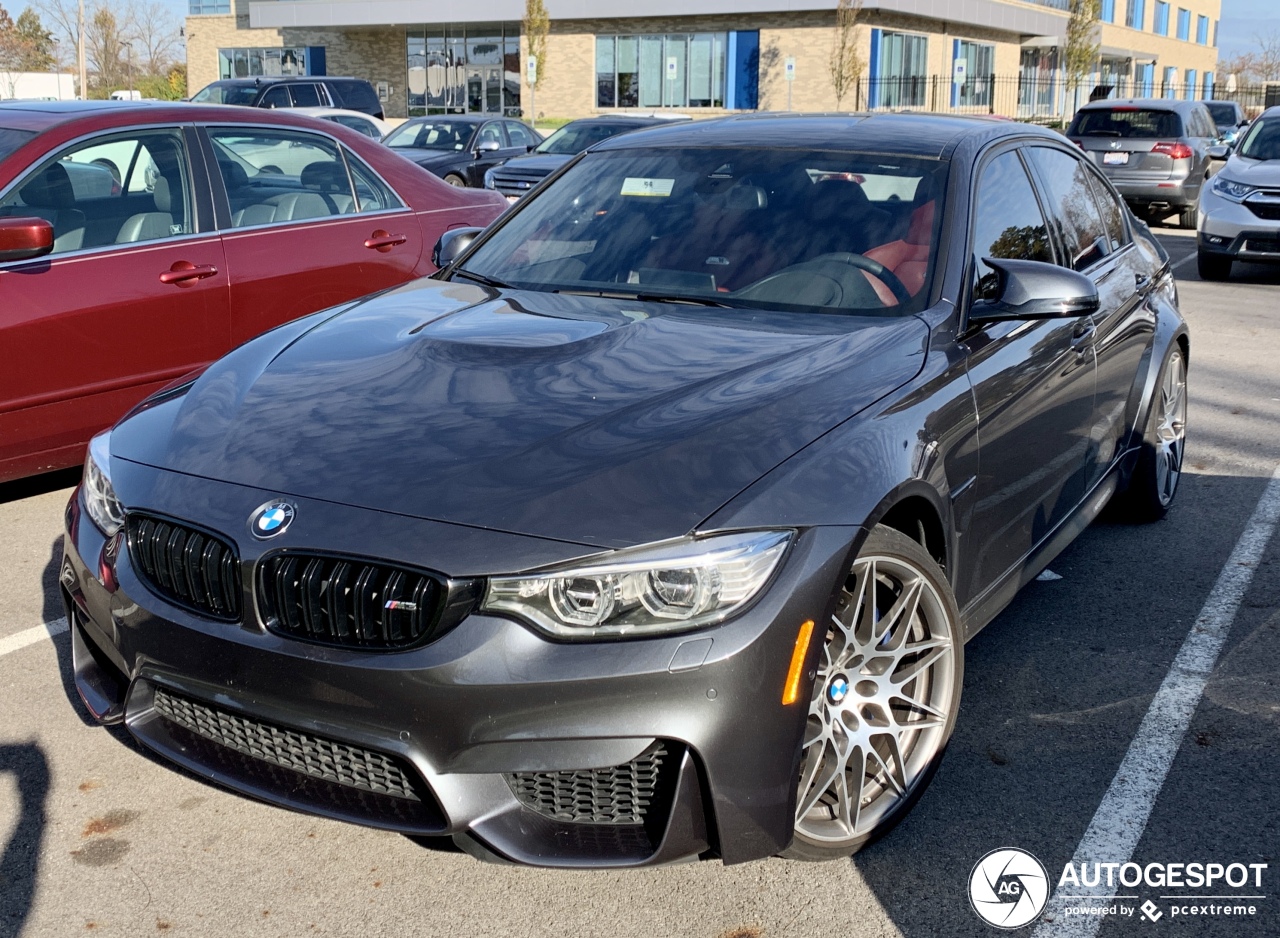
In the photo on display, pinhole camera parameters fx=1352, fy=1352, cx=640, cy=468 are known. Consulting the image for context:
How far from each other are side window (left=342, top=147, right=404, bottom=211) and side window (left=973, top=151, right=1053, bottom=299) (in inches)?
135

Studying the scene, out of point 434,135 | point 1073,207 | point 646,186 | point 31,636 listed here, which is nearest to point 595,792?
point 646,186

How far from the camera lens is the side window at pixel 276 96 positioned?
2326 centimetres

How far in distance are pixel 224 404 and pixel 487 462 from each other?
Answer: 847mm

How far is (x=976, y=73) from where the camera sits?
49.6 meters

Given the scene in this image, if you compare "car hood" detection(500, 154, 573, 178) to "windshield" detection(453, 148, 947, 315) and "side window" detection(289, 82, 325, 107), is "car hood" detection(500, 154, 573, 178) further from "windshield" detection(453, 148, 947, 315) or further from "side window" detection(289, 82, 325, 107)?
"windshield" detection(453, 148, 947, 315)

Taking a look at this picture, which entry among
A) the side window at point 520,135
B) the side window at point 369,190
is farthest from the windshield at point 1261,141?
the side window at point 520,135

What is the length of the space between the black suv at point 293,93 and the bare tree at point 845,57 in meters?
19.5

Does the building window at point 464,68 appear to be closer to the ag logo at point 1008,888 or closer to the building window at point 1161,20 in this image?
the building window at point 1161,20

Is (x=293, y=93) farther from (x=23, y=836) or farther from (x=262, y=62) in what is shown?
(x=262, y=62)

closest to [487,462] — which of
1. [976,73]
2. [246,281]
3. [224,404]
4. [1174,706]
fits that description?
[224,404]

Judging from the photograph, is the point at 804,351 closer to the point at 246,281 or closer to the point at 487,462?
the point at 487,462

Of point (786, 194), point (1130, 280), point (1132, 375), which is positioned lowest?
point (1132, 375)

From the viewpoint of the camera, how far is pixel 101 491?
3.18 metres

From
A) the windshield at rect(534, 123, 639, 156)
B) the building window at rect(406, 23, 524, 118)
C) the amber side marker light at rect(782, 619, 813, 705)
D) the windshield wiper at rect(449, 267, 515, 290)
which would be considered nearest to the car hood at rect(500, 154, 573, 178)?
the windshield at rect(534, 123, 639, 156)
